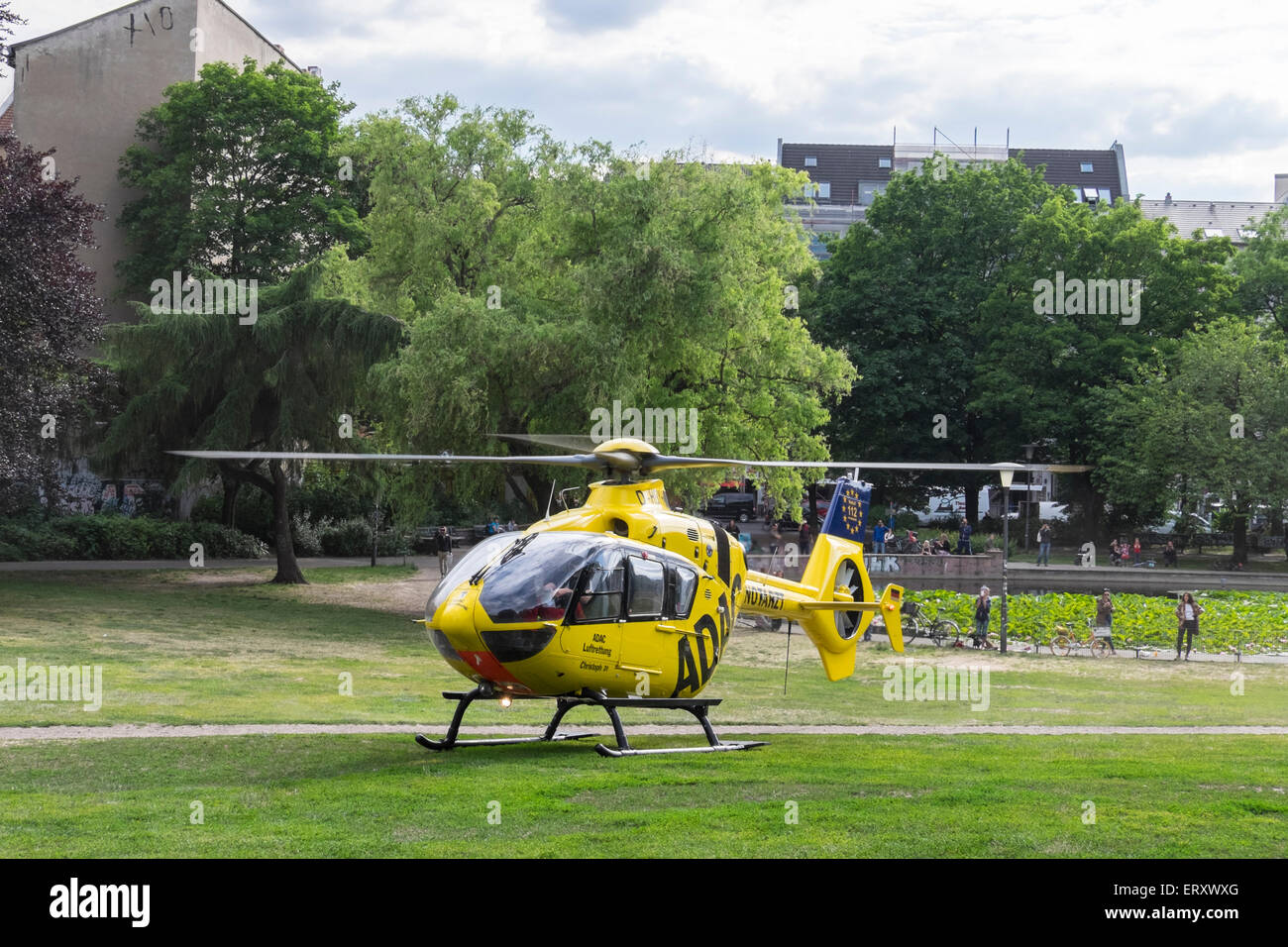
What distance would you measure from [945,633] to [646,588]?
21507 mm

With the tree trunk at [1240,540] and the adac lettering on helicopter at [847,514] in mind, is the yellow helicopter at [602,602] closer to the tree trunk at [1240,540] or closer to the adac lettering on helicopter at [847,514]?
the adac lettering on helicopter at [847,514]

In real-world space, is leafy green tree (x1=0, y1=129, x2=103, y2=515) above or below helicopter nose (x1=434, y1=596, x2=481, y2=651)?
above

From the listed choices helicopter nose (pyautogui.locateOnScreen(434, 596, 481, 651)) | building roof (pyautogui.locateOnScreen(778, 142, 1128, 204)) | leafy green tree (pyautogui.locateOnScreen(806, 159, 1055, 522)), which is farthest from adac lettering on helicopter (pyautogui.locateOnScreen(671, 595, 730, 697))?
building roof (pyautogui.locateOnScreen(778, 142, 1128, 204))

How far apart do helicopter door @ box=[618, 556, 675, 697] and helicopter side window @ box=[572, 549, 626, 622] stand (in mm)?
155

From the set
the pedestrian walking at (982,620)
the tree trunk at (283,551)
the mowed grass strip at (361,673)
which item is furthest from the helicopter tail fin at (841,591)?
the tree trunk at (283,551)

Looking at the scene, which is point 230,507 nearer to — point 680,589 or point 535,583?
point 680,589

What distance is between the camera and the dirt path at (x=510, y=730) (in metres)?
16.8

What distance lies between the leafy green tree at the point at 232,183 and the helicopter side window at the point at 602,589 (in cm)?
4069

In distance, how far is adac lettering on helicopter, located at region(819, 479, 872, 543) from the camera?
2269 cm

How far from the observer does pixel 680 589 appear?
1653 cm

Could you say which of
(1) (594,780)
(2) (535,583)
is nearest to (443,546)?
(2) (535,583)

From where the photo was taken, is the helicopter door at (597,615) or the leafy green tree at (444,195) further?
the leafy green tree at (444,195)

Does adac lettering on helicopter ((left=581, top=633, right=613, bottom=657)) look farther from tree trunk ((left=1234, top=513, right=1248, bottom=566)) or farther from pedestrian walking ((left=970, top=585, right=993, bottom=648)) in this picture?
tree trunk ((left=1234, top=513, right=1248, bottom=566))
